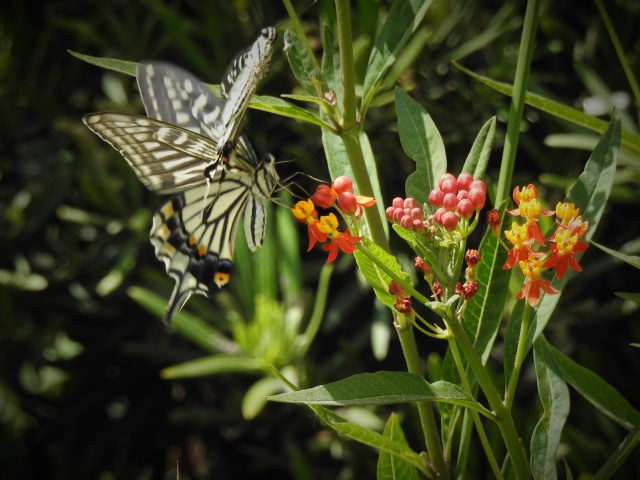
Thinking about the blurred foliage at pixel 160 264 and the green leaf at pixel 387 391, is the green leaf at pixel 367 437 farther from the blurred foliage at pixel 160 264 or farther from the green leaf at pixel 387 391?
the blurred foliage at pixel 160 264

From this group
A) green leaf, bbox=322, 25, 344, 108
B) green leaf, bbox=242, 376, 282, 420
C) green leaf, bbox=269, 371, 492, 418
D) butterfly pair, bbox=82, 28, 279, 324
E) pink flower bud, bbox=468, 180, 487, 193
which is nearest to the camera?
green leaf, bbox=269, 371, 492, 418

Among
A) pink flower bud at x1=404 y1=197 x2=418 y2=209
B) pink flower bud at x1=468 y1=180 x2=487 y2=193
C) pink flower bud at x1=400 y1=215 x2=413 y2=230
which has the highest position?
pink flower bud at x1=468 y1=180 x2=487 y2=193

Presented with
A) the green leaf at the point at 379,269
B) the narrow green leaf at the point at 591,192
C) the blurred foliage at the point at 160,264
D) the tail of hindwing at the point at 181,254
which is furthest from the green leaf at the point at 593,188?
the blurred foliage at the point at 160,264

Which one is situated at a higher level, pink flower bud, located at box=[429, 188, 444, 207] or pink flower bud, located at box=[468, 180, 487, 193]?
pink flower bud, located at box=[468, 180, 487, 193]

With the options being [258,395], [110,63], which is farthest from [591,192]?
[258,395]

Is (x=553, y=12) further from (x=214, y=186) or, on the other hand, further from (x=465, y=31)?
(x=214, y=186)

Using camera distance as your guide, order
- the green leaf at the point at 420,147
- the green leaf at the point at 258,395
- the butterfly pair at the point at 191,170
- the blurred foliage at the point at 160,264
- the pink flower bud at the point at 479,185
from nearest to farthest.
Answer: the pink flower bud at the point at 479,185, the green leaf at the point at 420,147, the butterfly pair at the point at 191,170, the green leaf at the point at 258,395, the blurred foliage at the point at 160,264

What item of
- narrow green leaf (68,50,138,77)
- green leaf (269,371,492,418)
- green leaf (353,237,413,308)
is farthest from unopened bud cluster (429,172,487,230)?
narrow green leaf (68,50,138,77)

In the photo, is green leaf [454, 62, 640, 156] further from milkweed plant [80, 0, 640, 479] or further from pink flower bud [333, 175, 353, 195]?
pink flower bud [333, 175, 353, 195]
